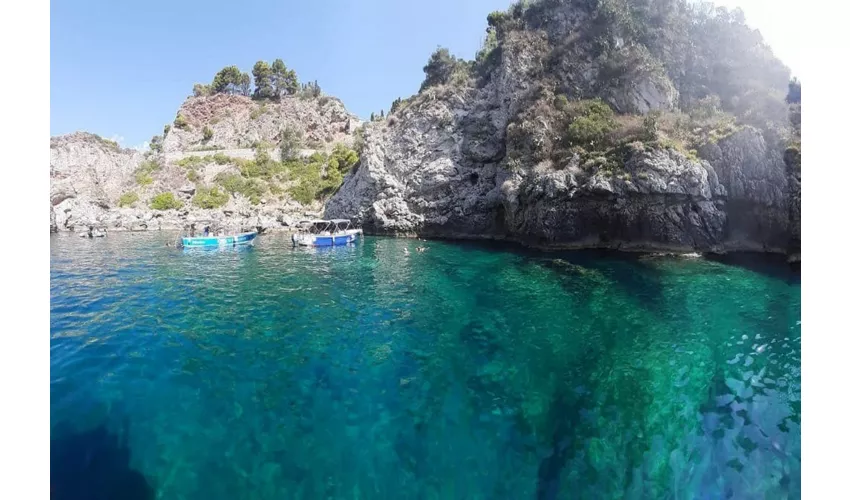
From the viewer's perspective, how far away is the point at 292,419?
9289 mm

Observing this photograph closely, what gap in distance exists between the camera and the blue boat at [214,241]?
3603 centimetres

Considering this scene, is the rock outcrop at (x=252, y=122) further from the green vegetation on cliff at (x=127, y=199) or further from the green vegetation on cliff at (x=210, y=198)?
the green vegetation on cliff at (x=127, y=199)

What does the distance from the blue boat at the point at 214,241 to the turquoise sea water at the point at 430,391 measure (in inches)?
606

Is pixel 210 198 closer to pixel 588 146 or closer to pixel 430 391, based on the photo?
pixel 588 146

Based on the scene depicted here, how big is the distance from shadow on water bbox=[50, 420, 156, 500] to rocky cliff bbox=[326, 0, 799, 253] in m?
30.0

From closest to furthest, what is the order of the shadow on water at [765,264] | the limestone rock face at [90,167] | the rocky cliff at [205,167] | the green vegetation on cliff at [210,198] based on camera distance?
the shadow on water at [765,264]
the rocky cliff at [205,167]
the limestone rock face at [90,167]
the green vegetation on cliff at [210,198]

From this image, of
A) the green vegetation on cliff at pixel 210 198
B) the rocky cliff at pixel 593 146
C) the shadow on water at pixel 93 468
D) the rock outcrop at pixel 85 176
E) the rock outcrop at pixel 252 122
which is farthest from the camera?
the rock outcrop at pixel 252 122

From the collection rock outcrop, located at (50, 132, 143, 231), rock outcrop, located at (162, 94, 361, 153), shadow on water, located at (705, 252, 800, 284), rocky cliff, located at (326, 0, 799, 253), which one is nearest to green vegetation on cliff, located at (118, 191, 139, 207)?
rock outcrop, located at (50, 132, 143, 231)

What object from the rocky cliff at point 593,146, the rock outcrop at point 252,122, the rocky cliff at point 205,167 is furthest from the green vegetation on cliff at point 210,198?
the rocky cliff at point 593,146

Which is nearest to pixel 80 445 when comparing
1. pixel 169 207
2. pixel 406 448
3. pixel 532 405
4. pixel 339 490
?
pixel 339 490

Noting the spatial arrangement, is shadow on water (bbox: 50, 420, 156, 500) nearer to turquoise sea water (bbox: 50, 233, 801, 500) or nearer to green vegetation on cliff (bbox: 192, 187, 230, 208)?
turquoise sea water (bbox: 50, 233, 801, 500)

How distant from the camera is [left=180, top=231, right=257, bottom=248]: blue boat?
118ft

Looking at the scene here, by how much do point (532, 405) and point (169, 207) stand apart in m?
73.4

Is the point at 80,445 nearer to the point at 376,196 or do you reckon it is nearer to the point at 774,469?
the point at 774,469
